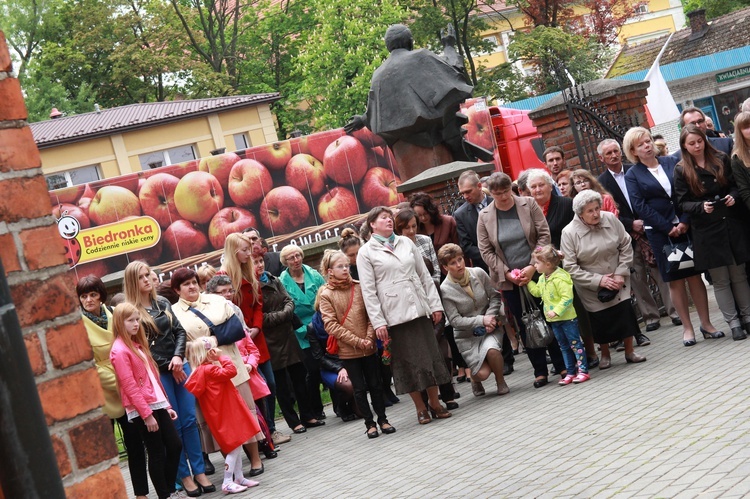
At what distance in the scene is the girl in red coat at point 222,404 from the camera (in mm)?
Answer: 8375

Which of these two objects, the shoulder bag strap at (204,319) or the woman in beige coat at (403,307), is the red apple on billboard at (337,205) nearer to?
the woman in beige coat at (403,307)

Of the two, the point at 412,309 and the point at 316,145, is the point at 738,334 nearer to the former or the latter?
the point at 412,309

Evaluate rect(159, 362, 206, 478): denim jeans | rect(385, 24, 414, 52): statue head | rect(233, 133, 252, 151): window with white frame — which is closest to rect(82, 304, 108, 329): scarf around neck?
rect(159, 362, 206, 478): denim jeans

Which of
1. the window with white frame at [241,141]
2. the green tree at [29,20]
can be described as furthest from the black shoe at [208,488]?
the green tree at [29,20]

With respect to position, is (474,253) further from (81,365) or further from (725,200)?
(81,365)

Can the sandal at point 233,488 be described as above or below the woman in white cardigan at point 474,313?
below

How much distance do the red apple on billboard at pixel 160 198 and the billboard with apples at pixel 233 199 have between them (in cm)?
2

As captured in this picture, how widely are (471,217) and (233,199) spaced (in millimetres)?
16027

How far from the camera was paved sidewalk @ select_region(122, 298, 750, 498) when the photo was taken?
566 centimetres

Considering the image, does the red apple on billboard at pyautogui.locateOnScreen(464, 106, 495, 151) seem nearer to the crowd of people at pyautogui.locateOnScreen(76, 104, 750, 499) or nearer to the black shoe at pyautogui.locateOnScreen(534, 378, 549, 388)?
the crowd of people at pyautogui.locateOnScreen(76, 104, 750, 499)

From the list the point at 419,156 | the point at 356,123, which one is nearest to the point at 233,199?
the point at 356,123

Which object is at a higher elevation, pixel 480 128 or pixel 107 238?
pixel 480 128

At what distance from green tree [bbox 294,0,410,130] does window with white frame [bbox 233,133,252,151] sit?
10.1ft

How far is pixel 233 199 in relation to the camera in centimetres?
2644
